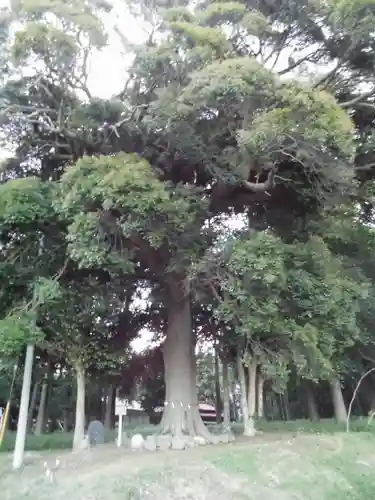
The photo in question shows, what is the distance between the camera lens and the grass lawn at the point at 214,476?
6.42 m

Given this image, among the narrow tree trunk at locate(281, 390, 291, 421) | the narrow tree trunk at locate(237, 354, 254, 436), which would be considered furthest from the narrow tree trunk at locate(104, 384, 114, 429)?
the narrow tree trunk at locate(281, 390, 291, 421)

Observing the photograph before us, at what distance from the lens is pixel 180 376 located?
11.5m

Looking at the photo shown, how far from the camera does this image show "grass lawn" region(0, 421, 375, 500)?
6.42m

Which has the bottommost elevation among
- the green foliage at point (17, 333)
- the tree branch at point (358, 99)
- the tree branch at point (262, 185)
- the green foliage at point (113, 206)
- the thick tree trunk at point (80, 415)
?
the thick tree trunk at point (80, 415)

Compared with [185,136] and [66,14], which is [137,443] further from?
[66,14]

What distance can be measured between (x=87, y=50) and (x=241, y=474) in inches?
365

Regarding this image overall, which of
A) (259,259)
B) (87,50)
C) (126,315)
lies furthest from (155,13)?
(126,315)

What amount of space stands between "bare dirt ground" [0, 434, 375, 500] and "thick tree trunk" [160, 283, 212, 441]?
7.61 ft

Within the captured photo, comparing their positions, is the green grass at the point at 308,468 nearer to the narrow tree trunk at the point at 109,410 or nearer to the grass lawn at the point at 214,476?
the grass lawn at the point at 214,476

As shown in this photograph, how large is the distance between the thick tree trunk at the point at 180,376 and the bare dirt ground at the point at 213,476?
2318mm

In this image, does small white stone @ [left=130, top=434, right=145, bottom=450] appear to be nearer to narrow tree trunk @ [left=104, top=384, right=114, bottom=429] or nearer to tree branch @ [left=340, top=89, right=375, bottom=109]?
narrow tree trunk @ [left=104, top=384, right=114, bottom=429]

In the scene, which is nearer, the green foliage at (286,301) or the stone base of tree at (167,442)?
the green foliage at (286,301)

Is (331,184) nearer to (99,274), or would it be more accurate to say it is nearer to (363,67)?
(363,67)

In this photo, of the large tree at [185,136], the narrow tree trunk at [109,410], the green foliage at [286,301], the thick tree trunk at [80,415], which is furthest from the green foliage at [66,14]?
the narrow tree trunk at [109,410]
